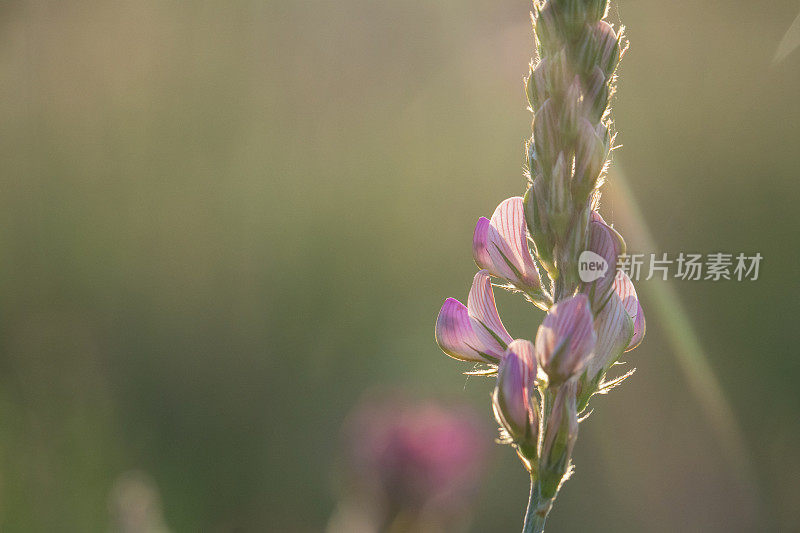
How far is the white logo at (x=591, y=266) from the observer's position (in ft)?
4.29

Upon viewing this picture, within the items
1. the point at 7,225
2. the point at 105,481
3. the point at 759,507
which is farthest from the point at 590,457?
the point at 7,225

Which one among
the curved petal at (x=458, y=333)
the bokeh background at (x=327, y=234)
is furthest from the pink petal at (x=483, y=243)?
the bokeh background at (x=327, y=234)

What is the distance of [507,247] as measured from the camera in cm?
152

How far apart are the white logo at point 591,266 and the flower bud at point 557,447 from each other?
0.64 ft

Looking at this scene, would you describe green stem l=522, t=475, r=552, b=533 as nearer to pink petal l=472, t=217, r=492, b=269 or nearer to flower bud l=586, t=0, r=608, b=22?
pink petal l=472, t=217, r=492, b=269

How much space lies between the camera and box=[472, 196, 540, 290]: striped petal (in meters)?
1.50

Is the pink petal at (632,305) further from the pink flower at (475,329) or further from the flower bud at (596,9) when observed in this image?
the flower bud at (596,9)

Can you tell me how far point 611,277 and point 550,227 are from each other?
5.4 inches

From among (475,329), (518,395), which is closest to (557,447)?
(518,395)

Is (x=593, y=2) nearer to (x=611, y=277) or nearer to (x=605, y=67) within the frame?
(x=605, y=67)

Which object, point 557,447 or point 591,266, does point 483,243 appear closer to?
point 591,266

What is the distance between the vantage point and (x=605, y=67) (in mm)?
1351

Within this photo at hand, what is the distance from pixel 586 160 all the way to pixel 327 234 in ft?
24.4

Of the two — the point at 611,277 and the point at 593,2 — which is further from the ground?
the point at 593,2
